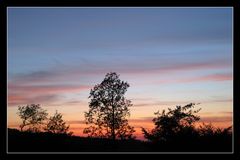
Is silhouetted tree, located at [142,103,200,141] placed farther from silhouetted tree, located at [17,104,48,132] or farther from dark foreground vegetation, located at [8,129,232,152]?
silhouetted tree, located at [17,104,48,132]

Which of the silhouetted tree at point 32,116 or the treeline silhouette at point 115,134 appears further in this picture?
the silhouetted tree at point 32,116

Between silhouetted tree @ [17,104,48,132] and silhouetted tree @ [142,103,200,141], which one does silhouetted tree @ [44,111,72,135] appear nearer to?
silhouetted tree @ [17,104,48,132]

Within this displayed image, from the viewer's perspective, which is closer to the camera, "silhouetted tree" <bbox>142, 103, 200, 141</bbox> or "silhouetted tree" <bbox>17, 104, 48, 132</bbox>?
"silhouetted tree" <bbox>142, 103, 200, 141</bbox>

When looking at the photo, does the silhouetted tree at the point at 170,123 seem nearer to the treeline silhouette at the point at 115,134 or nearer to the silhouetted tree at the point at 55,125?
the treeline silhouette at the point at 115,134

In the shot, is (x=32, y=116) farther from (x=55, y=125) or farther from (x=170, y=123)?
(x=170, y=123)

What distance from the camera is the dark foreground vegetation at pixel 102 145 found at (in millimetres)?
7184

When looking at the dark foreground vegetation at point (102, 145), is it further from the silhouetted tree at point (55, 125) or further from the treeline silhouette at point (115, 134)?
the silhouetted tree at point (55, 125)

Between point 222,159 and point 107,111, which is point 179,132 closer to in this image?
point 222,159

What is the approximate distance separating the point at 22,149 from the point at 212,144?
4.99 meters

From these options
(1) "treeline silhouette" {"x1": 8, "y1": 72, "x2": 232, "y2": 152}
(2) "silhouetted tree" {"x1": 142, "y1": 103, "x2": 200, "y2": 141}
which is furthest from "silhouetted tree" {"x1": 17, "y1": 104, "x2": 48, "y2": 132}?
(2) "silhouetted tree" {"x1": 142, "y1": 103, "x2": 200, "y2": 141}

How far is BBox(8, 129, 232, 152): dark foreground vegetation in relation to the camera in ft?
23.6

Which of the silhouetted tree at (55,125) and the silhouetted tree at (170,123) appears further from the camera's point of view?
the silhouetted tree at (55,125)

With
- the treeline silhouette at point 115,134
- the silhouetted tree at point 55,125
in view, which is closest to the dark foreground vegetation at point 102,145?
the treeline silhouette at point 115,134
